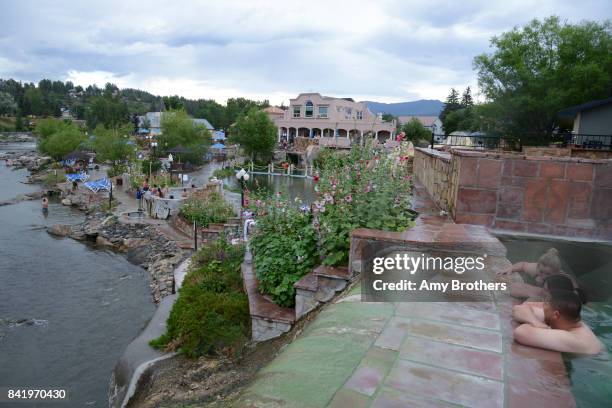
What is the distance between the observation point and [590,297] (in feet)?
13.5

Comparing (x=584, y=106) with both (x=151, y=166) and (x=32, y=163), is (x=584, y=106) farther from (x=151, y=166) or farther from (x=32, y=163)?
(x=32, y=163)

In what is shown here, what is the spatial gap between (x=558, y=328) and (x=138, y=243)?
1867 cm

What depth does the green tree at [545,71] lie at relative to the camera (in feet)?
76.5

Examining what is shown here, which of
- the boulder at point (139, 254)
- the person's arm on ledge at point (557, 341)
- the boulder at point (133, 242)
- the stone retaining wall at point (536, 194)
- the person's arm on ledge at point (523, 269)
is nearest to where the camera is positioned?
the person's arm on ledge at point (557, 341)

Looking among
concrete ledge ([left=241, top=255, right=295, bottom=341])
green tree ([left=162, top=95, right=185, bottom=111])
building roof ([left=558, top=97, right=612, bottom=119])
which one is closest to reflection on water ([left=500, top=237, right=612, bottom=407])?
concrete ledge ([left=241, top=255, right=295, bottom=341])

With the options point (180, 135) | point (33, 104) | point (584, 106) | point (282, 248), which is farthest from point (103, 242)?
point (33, 104)

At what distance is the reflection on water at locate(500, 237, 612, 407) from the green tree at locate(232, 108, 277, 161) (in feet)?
140

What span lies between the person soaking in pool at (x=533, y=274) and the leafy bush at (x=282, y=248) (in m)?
2.34

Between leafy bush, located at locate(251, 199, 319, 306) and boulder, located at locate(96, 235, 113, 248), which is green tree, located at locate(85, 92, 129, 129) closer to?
boulder, located at locate(96, 235, 113, 248)

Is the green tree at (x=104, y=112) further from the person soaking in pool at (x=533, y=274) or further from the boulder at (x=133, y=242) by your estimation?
the person soaking in pool at (x=533, y=274)

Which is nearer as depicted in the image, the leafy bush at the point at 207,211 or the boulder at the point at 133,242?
the leafy bush at the point at 207,211

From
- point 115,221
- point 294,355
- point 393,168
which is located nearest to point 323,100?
point 115,221

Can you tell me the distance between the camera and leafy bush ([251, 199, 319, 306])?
5.50 m

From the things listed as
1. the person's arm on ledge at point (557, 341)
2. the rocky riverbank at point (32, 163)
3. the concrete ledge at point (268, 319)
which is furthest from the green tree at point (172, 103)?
the person's arm on ledge at point (557, 341)
